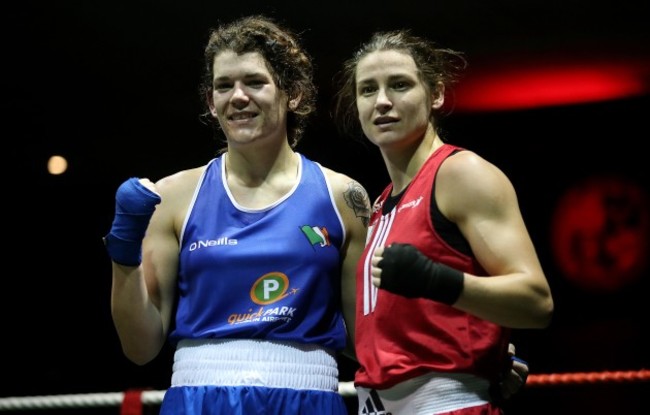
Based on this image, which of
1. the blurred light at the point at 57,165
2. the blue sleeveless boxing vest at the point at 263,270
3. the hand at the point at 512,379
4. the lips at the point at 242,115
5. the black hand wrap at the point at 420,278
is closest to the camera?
the black hand wrap at the point at 420,278

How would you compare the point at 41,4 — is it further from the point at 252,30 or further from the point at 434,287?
the point at 434,287

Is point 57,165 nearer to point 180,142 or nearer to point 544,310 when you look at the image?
point 180,142

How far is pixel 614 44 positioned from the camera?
418 cm

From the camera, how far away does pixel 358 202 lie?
2.06 m

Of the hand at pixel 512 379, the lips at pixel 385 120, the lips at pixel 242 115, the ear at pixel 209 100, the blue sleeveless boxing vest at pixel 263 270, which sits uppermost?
the lips at pixel 385 120

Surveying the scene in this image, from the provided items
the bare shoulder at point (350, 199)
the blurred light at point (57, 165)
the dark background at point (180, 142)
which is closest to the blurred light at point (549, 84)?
the dark background at point (180, 142)

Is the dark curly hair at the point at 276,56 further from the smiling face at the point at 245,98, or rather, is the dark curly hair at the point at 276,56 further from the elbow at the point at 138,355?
the elbow at the point at 138,355

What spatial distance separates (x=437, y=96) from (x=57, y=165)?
3.93 metres

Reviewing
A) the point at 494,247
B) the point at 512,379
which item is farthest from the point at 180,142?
the point at 494,247

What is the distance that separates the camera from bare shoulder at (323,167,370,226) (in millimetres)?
2045

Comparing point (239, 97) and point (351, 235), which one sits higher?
point (239, 97)

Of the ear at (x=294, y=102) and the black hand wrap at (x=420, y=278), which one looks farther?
the ear at (x=294, y=102)

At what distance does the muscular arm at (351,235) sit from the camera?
2027 millimetres

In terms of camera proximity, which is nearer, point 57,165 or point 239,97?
point 239,97
